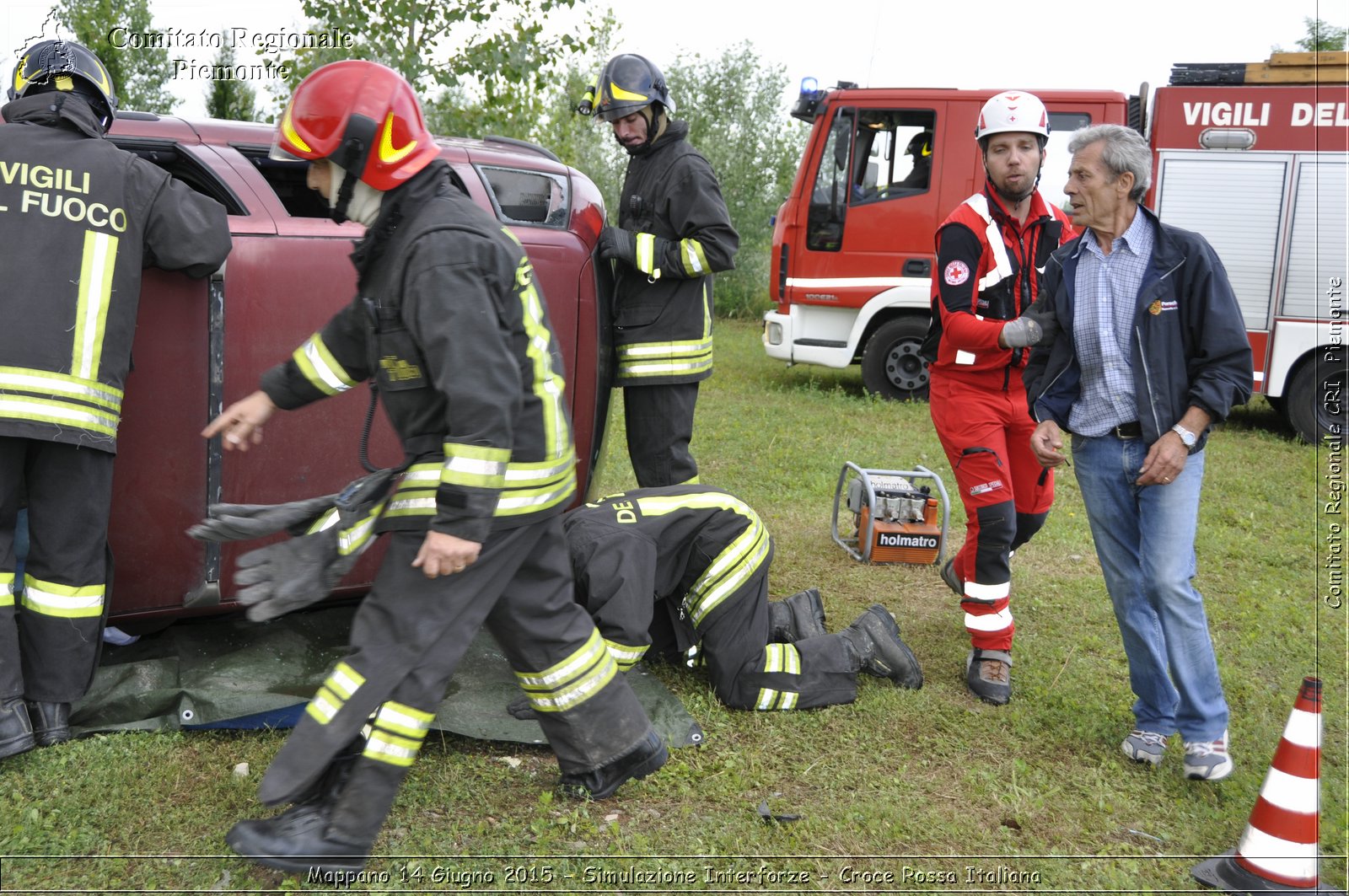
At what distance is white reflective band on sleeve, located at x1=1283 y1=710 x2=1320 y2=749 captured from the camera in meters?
2.87

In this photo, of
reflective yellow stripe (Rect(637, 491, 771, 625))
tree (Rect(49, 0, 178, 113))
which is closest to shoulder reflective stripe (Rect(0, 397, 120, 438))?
reflective yellow stripe (Rect(637, 491, 771, 625))

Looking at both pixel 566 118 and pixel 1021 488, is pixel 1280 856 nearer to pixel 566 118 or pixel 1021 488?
pixel 1021 488

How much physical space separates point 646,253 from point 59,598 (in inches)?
90.8

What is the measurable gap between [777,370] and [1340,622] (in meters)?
7.69

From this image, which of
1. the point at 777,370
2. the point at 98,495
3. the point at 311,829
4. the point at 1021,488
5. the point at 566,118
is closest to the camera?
the point at 311,829

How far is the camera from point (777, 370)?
1235cm

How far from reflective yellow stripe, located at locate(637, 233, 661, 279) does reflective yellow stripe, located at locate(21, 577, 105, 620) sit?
2.17 metres

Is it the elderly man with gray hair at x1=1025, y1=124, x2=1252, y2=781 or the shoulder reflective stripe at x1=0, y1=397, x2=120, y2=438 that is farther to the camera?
the elderly man with gray hair at x1=1025, y1=124, x2=1252, y2=781

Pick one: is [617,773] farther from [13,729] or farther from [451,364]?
[13,729]

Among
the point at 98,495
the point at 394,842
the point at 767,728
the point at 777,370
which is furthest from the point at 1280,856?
the point at 777,370

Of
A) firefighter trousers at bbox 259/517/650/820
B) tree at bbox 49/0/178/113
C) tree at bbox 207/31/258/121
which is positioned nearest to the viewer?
firefighter trousers at bbox 259/517/650/820

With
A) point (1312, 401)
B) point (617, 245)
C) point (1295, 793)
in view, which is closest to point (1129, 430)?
point (1295, 793)

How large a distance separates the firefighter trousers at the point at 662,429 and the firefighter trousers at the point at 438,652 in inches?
59.0

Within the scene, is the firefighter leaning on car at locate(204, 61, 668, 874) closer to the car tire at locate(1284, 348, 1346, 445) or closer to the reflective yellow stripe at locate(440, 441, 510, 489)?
the reflective yellow stripe at locate(440, 441, 510, 489)
